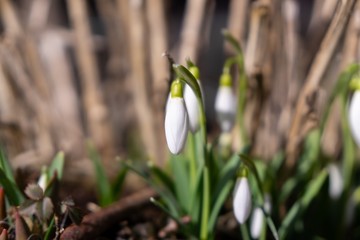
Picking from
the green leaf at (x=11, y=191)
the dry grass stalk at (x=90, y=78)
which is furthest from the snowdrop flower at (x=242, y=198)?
the dry grass stalk at (x=90, y=78)

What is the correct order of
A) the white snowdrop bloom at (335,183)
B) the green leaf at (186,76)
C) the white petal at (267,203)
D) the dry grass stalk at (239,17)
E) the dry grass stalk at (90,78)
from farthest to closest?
1. the dry grass stalk at (90,78)
2. the dry grass stalk at (239,17)
3. the white snowdrop bloom at (335,183)
4. the white petal at (267,203)
5. the green leaf at (186,76)

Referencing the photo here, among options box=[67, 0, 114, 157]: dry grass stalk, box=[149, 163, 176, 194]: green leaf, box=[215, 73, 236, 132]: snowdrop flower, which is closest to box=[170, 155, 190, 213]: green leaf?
box=[149, 163, 176, 194]: green leaf

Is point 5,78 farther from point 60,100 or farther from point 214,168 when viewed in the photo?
point 214,168

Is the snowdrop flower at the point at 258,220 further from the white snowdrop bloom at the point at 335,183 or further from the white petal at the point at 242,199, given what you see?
the white snowdrop bloom at the point at 335,183

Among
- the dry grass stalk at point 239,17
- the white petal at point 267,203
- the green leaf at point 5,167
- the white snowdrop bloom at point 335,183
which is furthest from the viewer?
the dry grass stalk at point 239,17

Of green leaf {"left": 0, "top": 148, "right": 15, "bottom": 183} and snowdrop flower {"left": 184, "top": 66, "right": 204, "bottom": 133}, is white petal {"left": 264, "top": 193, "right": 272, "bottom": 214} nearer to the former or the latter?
snowdrop flower {"left": 184, "top": 66, "right": 204, "bottom": 133}

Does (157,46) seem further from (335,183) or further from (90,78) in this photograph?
(335,183)

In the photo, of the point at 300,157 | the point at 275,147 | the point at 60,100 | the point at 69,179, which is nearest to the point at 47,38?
the point at 60,100
